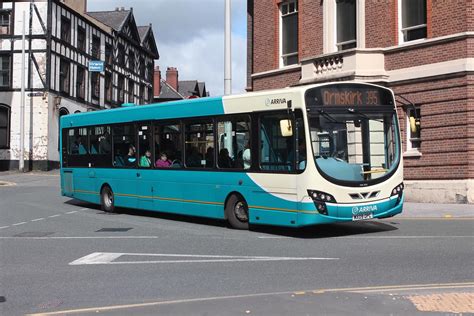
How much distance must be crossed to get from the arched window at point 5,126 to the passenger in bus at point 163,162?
26.6 m

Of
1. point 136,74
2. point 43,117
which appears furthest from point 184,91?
point 43,117

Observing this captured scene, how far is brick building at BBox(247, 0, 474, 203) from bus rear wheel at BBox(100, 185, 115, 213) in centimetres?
856

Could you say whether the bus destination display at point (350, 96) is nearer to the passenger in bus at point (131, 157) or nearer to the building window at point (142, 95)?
the passenger in bus at point (131, 157)

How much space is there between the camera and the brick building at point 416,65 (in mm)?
17234

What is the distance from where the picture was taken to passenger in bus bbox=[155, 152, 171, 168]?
13723 millimetres

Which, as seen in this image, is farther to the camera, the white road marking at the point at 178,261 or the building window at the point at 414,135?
the building window at the point at 414,135

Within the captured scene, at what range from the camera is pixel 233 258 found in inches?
345

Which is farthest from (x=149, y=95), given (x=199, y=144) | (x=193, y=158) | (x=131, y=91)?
(x=199, y=144)

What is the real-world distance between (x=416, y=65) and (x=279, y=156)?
955 cm

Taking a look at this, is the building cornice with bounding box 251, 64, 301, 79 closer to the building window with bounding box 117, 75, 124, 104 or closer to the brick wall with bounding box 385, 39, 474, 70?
the brick wall with bounding box 385, 39, 474, 70

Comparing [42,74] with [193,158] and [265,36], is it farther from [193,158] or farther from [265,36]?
[193,158]

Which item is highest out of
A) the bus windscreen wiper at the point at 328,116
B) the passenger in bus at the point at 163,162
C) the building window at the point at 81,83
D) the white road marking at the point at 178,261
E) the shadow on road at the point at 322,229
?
the building window at the point at 81,83

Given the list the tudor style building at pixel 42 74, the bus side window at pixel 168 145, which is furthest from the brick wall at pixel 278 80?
the tudor style building at pixel 42 74

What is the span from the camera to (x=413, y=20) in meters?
19.1
